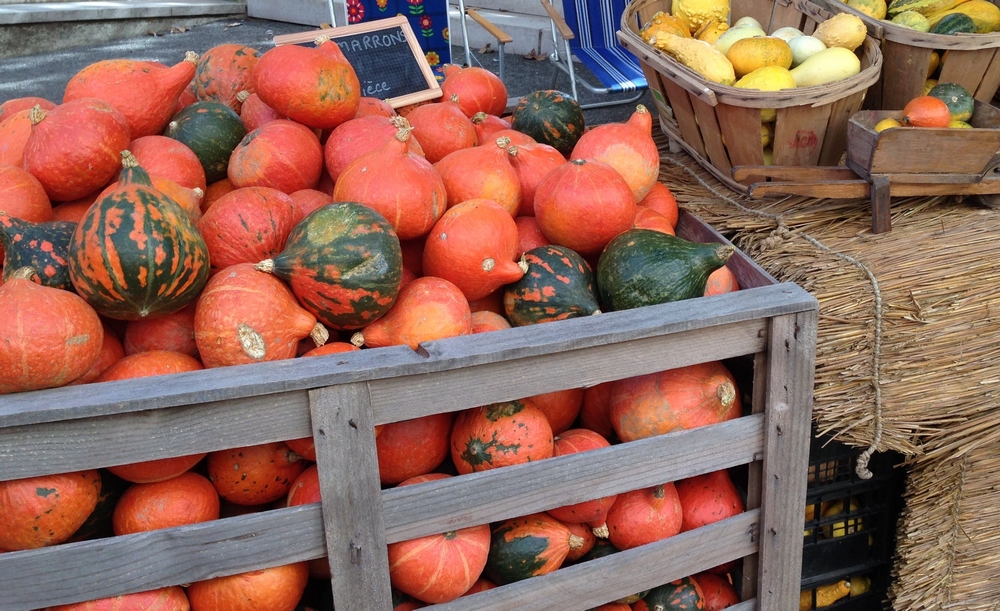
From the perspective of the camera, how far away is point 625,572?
5.65 ft

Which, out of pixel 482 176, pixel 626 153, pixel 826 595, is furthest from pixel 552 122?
pixel 826 595

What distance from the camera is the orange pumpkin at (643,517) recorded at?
1769 mm

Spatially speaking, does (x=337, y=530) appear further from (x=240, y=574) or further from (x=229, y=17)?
(x=229, y=17)

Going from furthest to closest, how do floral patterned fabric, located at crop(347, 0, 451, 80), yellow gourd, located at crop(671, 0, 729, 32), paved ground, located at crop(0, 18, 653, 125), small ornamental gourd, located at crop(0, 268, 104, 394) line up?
paved ground, located at crop(0, 18, 653, 125), floral patterned fabric, located at crop(347, 0, 451, 80), yellow gourd, located at crop(671, 0, 729, 32), small ornamental gourd, located at crop(0, 268, 104, 394)

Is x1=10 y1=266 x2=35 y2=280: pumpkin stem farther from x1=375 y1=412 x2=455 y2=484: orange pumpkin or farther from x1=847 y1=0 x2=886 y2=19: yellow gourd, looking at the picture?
x1=847 y1=0 x2=886 y2=19: yellow gourd

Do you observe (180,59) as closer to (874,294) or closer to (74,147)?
(74,147)

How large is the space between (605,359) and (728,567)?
83 cm

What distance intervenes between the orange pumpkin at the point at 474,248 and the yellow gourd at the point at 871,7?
166 centimetres

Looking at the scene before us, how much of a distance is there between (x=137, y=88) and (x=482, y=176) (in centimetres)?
95

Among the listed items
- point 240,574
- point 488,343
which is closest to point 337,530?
point 240,574

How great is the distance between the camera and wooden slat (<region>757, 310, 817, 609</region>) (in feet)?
5.60

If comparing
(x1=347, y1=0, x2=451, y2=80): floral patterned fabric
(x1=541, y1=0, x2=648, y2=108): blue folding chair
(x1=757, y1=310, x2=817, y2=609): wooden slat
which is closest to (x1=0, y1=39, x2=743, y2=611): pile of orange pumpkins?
(x1=757, y1=310, x2=817, y2=609): wooden slat

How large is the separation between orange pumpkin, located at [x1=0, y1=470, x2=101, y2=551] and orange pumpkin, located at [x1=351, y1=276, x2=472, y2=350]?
1.93 feet

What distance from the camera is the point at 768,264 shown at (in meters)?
2.11
